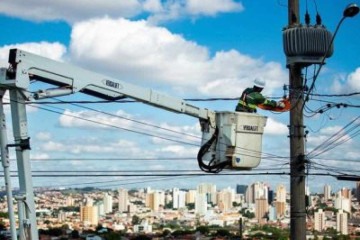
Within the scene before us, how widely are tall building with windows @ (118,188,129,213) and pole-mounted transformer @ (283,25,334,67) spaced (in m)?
65.7

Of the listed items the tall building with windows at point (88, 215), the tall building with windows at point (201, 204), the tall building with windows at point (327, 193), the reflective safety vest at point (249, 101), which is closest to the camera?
the reflective safety vest at point (249, 101)

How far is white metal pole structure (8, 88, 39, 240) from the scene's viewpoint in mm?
10500

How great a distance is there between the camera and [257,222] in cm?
5519

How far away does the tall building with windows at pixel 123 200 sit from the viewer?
269 feet

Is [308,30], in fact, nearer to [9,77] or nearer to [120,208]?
[9,77]

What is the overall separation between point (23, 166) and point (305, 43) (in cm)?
833

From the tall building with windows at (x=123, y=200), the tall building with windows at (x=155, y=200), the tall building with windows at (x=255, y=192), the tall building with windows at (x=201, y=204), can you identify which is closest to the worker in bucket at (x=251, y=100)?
the tall building with windows at (x=255, y=192)

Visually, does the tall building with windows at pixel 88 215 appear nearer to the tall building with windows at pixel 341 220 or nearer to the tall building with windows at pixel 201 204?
the tall building with windows at pixel 201 204

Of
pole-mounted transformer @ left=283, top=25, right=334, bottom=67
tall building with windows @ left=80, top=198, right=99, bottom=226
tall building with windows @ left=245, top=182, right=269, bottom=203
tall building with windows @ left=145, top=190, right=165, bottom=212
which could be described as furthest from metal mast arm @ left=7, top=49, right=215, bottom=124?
tall building with windows @ left=145, top=190, right=165, bottom=212

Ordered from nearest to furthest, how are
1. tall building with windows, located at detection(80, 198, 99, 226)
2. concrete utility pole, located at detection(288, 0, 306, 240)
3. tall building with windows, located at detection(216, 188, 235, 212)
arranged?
concrete utility pole, located at detection(288, 0, 306, 240) < tall building with windows, located at detection(80, 198, 99, 226) < tall building with windows, located at detection(216, 188, 235, 212)

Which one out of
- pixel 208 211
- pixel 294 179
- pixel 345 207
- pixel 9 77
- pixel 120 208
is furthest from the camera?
pixel 120 208

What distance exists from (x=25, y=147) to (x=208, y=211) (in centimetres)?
6451

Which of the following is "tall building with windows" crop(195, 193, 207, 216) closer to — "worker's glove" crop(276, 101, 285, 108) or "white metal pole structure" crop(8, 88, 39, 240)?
"worker's glove" crop(276, 101, 285, 108)

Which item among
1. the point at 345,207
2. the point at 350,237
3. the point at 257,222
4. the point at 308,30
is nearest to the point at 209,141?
the point at 308,30
